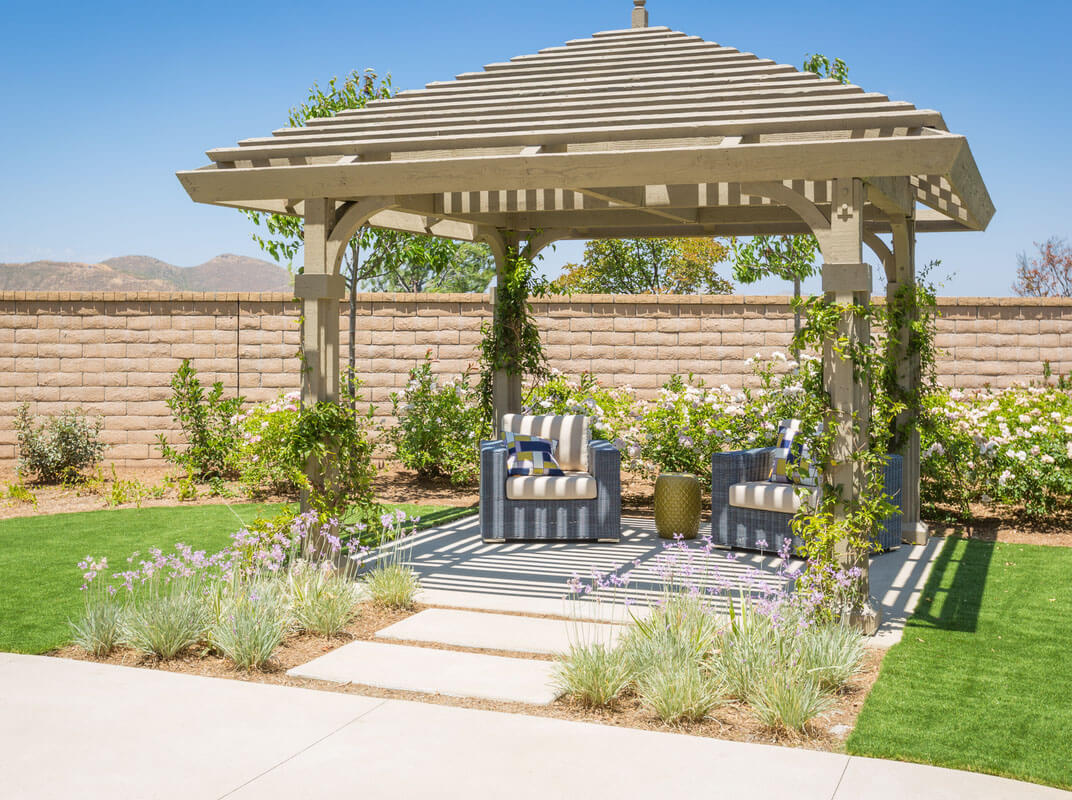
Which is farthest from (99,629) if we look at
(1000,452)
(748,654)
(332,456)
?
(1000,452)

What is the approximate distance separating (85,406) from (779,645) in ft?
31.6

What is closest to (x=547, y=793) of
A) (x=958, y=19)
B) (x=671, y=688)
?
(x=671, y=688)

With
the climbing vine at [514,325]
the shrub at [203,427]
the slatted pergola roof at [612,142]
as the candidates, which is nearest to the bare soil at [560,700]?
the slatted pergola roof at [612,142]

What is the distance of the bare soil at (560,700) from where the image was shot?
403cm

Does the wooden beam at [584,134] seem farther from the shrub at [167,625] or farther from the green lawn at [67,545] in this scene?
the shrub at [167,625]

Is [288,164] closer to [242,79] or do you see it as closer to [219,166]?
[219,166]

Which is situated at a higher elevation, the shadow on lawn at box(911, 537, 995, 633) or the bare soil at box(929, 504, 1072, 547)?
the bare soil at box(929, 504, 1072, 547)

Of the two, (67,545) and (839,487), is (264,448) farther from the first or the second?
(839,487)

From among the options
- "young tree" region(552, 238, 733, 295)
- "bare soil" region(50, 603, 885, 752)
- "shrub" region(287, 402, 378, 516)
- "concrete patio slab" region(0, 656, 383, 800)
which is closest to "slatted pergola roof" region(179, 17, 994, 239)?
"shrub" region(287, 402, 378, 516)

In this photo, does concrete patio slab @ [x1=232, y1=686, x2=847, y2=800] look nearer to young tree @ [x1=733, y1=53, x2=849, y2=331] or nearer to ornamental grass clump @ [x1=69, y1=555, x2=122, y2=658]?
ornamental grass clump @ [x1=69, y1=555, x2=122, y2=658]

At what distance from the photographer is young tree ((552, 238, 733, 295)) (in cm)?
2781

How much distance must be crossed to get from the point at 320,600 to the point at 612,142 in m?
2.99

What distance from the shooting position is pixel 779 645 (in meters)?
4.40

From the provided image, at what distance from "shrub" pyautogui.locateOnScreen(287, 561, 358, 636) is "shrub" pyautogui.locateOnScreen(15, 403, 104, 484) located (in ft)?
21.2
